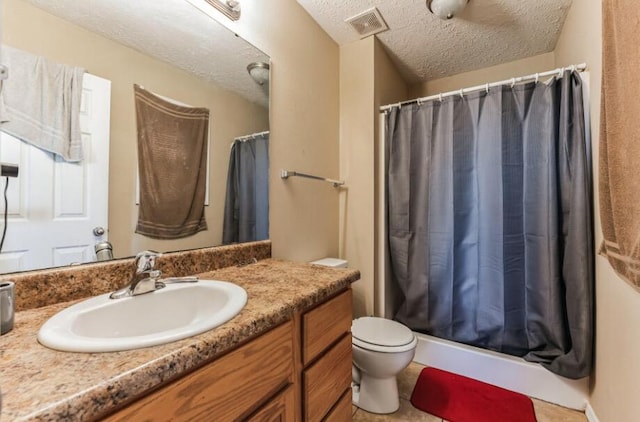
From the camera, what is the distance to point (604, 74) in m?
0.94

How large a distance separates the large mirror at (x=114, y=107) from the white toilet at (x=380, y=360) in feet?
2.85

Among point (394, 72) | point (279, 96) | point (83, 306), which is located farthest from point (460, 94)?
point (83, 306)

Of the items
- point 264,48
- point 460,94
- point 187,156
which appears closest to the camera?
point 187,156

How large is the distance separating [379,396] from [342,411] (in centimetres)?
48

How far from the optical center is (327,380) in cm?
95

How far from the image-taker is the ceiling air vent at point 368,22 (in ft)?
5.55

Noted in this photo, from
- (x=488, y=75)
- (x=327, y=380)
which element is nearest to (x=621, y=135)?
(x=327, y=380)

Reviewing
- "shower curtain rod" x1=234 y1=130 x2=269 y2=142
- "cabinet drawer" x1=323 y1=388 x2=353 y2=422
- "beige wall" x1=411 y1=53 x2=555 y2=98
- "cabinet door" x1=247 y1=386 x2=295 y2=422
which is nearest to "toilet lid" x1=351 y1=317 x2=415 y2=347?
"cabinet drawer" x1=323 y1=388 x2=353 y2=422

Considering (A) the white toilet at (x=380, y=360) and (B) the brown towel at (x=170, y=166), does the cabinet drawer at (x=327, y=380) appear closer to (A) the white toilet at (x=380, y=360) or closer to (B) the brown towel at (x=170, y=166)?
(A) the white toilet at (x=380, y=360)

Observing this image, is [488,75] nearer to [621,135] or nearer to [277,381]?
[621,135]

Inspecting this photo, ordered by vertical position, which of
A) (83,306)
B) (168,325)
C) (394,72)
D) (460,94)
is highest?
(394,72)

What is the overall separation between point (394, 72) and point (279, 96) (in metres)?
1.32

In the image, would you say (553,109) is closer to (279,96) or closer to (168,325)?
(279,96)

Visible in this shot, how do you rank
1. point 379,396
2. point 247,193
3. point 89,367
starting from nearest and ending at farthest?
point 89,367 → point 247,193 → point 379,396
